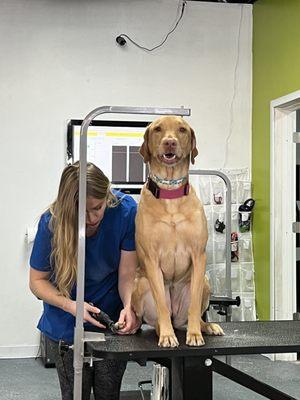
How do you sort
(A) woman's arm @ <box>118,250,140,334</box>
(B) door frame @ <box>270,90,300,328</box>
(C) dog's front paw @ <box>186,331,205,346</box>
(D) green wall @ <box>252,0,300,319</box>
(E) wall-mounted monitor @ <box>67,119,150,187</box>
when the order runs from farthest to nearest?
(E) wall-mounted monitor @ <box>67,119,150,187</box> < (B) door frame @ <box>270,90,300,328</box> < (D) green wall @ <box>252,0,300,319</box> < (A) woman's arm @ <box>118,250,140,334</box> < (C) dog's front paw @ <box>186,331,205,346</box>

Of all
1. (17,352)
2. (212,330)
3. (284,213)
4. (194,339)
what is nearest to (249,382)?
(212,330)

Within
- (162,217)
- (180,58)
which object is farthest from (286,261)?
(162,217)

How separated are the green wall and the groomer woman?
9.05ft

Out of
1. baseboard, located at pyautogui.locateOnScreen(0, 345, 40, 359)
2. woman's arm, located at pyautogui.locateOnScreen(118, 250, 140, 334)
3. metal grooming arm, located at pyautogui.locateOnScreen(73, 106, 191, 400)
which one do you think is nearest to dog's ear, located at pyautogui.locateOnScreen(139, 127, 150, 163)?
metal grooming arm, located at pyautogui.locateOnScreen(73, 106, 191, 400)

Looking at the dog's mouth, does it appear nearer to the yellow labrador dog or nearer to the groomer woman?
the yellow labrador dog

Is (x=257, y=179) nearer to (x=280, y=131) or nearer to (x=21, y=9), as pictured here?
(x=280, y=131)

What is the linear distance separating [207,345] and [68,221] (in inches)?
23.4

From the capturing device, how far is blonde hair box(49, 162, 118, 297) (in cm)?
208

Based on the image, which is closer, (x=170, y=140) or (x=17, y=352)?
(x=170, y=140)

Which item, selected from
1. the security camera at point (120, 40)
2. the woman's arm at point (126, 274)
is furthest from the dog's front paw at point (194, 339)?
the security camera at point (120, 40)

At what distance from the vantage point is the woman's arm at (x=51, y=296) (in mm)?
2057

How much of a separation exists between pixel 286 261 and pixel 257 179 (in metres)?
0.74

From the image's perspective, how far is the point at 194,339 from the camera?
189cm

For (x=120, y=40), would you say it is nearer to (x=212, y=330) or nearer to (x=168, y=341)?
(x=212, y=330)
